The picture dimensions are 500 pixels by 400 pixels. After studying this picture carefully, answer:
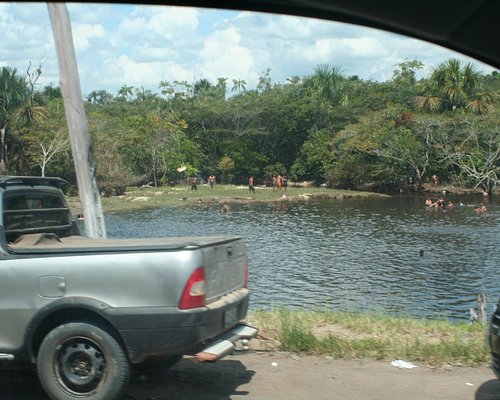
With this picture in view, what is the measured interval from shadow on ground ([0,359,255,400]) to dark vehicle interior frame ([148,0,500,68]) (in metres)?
3.43

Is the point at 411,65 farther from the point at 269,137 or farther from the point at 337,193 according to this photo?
the point at 337,193

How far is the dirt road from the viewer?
252 inches

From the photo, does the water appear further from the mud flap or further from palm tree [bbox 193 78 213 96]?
palm tree [bbox 193 78 213 96]

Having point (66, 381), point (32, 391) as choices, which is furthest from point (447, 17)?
point (32, 391)

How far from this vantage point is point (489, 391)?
656cm

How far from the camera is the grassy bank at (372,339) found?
753cm

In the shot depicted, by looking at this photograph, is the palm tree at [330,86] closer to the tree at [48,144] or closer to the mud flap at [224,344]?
the tree at [48,144]

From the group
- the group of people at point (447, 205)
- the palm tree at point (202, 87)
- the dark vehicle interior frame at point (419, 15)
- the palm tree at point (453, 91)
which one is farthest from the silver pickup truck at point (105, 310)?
the palm tree at point (202, 87)

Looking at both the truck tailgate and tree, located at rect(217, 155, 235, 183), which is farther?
tree, located at rect(217, 155, 235, 183)

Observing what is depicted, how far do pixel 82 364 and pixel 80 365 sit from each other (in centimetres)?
2

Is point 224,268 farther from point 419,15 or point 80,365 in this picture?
point 419,15

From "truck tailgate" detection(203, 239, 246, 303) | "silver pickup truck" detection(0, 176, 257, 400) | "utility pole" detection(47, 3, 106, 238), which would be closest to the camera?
"silver pickup truck" detection(0, 176, 257, 400)

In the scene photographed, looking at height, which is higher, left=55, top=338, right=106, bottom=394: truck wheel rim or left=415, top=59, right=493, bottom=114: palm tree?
left=415, top=59, right=493, bottom=114: palm tree

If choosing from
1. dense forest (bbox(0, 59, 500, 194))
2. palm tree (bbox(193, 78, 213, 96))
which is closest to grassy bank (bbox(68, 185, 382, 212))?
dense forest (bbox(0, 59, 500, 194))
